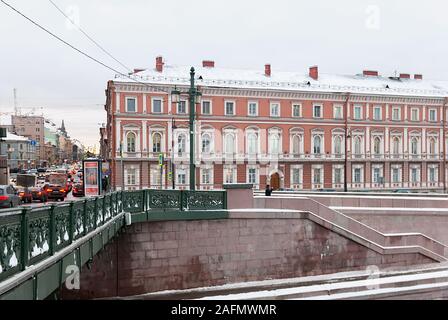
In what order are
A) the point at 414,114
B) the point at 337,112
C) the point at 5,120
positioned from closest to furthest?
the point at 337,112 < the point at 414,114 < the point at 5,120

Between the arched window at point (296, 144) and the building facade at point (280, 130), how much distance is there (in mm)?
94

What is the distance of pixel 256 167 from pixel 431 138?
64.0ft

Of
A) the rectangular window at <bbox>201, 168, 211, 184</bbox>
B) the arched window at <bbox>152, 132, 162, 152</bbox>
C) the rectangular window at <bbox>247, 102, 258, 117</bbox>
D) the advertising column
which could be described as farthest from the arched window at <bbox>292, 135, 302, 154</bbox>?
the advertising column

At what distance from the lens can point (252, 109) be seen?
5212cm

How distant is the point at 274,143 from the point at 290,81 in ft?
21.1

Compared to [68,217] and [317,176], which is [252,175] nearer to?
[317,176]

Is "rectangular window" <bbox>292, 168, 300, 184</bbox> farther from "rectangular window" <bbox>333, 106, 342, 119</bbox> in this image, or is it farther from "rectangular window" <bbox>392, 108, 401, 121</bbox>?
"rectangular window" <bbox>392, 108, 401, 121</bbox>

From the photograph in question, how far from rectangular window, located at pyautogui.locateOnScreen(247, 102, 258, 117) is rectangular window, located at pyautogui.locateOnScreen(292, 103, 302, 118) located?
3723 millimetres

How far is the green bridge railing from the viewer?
7.05 meters

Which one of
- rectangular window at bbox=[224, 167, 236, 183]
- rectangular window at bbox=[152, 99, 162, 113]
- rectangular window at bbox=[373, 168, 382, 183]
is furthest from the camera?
rectangular window at bbox=[373, 168, 382, 183]

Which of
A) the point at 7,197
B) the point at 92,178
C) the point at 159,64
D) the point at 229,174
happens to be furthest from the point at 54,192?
the point at 229,174

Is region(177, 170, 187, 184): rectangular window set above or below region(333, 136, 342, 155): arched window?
below
